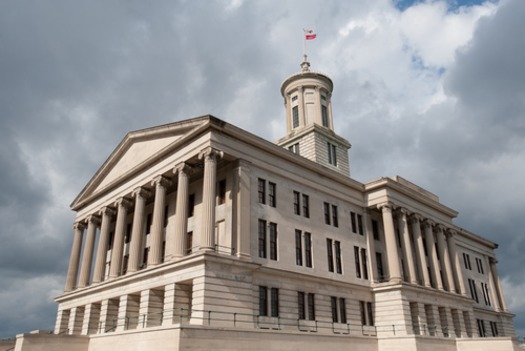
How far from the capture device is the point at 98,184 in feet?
168

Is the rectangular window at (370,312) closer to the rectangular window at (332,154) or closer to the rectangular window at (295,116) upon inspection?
the rectangular window at (332,154)

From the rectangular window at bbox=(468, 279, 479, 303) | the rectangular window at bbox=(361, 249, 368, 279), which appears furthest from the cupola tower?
the rectangular window at bbox=(468, 279, 479, 303)

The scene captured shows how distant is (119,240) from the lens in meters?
43.0

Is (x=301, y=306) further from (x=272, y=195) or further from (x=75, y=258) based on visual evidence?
(x=75, y=258)

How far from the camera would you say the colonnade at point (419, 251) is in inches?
1804

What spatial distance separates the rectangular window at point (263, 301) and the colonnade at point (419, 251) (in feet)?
51.1

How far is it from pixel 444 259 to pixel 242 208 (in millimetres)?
30800

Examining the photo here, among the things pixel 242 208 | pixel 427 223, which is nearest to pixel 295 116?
pixel 427 223

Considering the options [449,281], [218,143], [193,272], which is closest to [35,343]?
[193,272]

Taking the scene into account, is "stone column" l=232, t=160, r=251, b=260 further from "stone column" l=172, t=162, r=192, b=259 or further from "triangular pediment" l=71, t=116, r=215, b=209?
"triangular pediment" l=71, t=116, r=215, b=209

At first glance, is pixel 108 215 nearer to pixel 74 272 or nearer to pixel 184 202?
pixel 74 272

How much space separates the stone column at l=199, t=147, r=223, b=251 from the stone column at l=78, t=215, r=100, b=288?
21.5m

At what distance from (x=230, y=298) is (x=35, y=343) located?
16.5 m

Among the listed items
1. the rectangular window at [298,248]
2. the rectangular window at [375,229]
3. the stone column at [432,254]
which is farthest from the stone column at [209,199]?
the stone column at [432,254]
